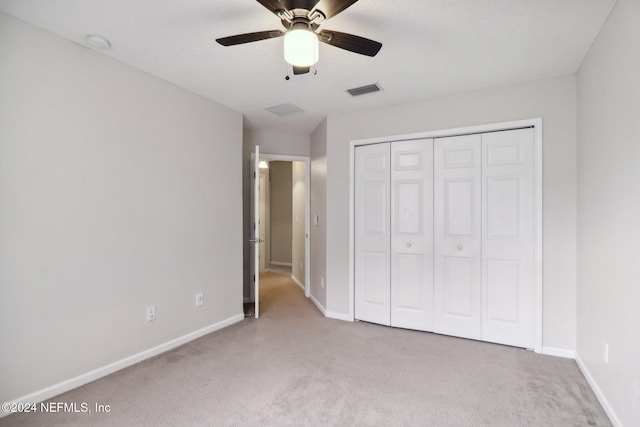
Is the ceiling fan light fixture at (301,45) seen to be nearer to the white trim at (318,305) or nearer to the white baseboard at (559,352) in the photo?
the white trim at (318,305)

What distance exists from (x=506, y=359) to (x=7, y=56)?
4308mm

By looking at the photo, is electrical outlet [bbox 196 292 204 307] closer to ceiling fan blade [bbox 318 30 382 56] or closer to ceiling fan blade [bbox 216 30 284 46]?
ceiling fan blade [bbox 216 30 284 46]

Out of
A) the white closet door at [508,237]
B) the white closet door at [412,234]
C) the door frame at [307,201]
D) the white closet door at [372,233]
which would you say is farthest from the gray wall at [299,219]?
the white closet door at [508,237]

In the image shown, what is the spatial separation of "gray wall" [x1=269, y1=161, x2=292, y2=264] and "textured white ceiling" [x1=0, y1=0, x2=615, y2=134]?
3.88 m

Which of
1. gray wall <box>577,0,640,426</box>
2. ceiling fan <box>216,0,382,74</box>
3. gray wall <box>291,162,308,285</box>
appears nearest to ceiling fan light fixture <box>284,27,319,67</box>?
ceiling fan <box>216,0,382,74</box>

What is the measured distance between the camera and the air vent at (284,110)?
3.57 meters

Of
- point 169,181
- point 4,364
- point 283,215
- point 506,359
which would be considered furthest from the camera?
point 283,215

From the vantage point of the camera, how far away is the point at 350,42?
1.76 metres

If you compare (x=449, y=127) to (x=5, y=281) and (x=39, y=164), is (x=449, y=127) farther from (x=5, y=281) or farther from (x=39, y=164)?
(x=5, y=281)

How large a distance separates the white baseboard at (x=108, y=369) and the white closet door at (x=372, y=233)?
5.59ft

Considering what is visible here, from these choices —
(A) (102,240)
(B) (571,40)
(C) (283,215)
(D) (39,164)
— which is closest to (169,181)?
(A) (102,240)

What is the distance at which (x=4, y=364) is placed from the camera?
1.92m

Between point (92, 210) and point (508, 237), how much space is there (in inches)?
142

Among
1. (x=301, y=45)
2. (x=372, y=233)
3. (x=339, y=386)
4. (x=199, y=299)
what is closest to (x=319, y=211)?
(x=372, y=233)
